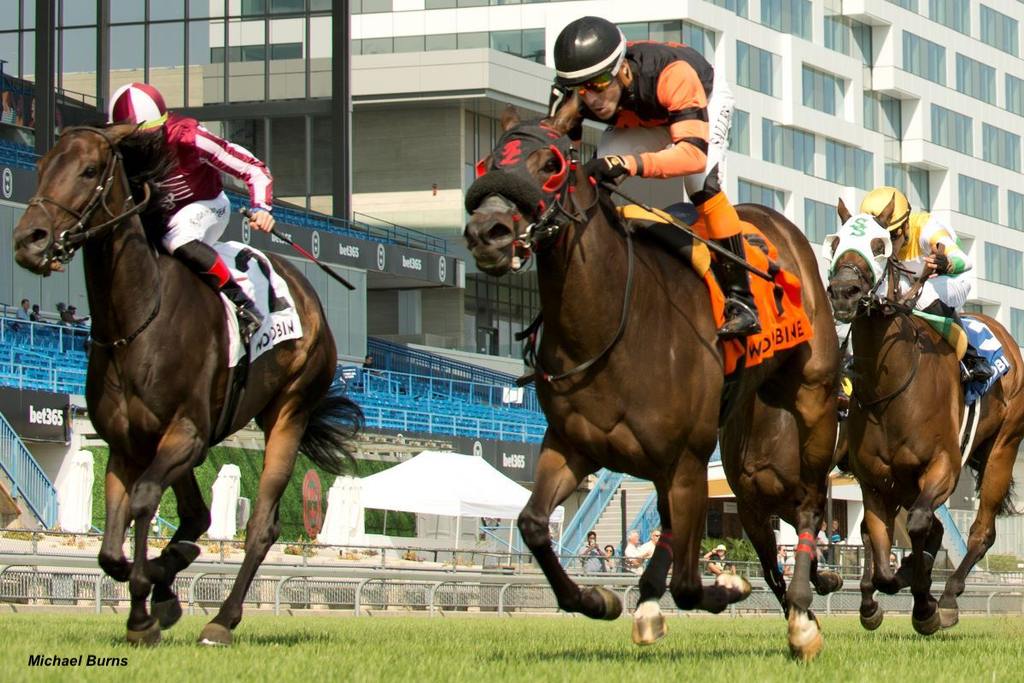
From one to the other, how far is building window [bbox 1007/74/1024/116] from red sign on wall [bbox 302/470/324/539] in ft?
178

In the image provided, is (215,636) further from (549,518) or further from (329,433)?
(329,433)

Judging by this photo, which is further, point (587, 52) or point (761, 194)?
point (761, 194)

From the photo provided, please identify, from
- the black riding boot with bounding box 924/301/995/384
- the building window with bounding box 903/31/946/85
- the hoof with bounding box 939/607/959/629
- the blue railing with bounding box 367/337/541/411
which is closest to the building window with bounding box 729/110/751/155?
the building window with bounding box 903/31/946/85

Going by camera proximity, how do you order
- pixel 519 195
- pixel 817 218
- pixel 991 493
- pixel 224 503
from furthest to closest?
pixel 817 218 < pixel 224 503 < pixel 991 493 < pixel 519 195

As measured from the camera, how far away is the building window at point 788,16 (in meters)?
65.3

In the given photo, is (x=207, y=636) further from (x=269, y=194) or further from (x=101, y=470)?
(x=101, y=470)

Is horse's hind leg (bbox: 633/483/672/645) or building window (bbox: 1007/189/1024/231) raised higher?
building window (bbox: 1007/189/1024/231)

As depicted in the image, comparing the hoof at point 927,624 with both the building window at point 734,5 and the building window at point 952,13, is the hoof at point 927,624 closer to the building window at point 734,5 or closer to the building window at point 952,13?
the building window at point 734,5

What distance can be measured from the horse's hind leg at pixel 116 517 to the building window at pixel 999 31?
7236cm

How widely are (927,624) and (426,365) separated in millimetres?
39950

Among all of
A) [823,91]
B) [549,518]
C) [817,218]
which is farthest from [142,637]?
[823,91]

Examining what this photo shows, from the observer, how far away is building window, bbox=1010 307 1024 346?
7581 centimetres

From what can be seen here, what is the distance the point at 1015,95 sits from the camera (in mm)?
78938

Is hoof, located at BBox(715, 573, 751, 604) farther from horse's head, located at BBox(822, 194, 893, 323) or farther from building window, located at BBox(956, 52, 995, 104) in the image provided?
building window, located at BBox(956, 52, 995, 104)
